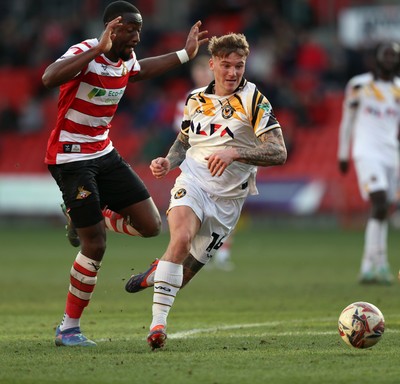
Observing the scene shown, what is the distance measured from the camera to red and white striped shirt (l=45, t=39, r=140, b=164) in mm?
8195

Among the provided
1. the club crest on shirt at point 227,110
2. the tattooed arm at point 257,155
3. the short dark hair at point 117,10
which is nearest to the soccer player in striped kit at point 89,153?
the short dark hair at point 117,10

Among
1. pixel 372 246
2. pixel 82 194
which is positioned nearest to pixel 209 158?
pixel 82 194

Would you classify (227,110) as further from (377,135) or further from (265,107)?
(377,135)

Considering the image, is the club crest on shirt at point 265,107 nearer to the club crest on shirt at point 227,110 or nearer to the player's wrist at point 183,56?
the club crest on shirt at point 227,110

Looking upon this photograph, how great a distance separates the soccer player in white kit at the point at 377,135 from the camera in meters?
13.3

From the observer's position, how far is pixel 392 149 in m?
13.6

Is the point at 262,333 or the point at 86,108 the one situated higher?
the point at 86,108

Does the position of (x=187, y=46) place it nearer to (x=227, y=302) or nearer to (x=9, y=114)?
(x=227, y=302)

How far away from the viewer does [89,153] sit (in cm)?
832

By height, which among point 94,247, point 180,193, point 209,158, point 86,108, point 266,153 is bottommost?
point 94,247

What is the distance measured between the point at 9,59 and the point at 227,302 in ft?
68.4

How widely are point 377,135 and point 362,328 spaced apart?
6.56 m

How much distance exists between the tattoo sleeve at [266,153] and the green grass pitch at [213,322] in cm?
135

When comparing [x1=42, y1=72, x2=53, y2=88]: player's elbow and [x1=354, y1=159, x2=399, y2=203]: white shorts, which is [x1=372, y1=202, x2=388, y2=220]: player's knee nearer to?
[x1=354, y1=159, x2=399, y2=203]: white shorts
